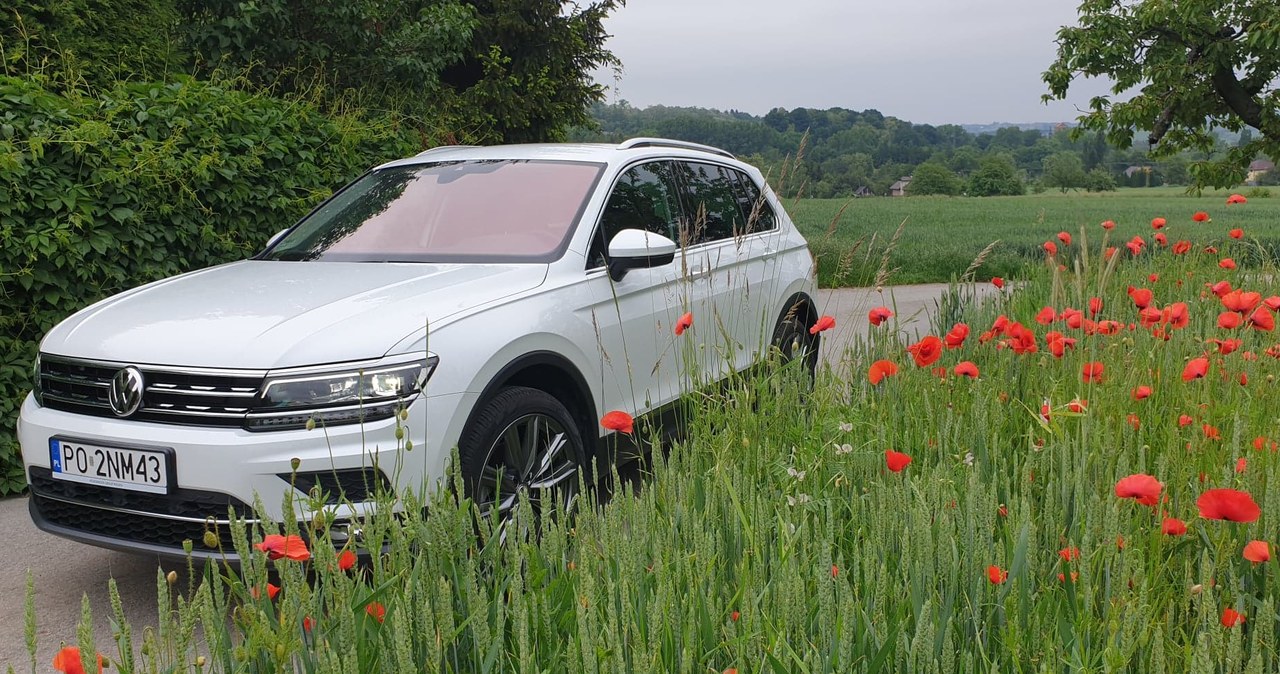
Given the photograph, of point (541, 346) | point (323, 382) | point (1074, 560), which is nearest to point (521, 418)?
point (541, 346)

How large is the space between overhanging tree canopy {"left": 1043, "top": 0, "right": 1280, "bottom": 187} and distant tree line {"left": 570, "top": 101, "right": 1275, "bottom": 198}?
1835 centimetres

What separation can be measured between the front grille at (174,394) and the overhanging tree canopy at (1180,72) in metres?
15.2

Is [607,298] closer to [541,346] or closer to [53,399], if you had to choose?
[541,346]

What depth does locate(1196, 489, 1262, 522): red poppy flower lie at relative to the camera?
170 centimetres

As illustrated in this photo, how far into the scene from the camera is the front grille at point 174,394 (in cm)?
326

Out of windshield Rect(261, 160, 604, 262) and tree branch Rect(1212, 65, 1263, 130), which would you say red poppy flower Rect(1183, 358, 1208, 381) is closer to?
windshield Rect(261, 160, 604, 262)

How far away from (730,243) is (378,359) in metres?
2.90

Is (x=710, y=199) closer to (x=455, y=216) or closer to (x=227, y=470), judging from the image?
(x=455, y=216)

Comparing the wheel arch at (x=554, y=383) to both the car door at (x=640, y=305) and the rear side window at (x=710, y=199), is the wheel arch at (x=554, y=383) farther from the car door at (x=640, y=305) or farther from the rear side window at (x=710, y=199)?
the rear side window at (x=710, y=199)

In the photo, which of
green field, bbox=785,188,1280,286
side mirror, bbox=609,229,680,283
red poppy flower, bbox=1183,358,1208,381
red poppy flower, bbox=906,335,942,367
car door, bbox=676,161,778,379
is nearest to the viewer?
red poppy flower, bbox=1183,358,1208,381

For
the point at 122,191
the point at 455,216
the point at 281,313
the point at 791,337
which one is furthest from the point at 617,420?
the point at 122,191

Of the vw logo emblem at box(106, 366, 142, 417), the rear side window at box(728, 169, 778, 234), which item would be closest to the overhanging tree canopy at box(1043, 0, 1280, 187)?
the rear side window at box(728, 169, 778, 234)

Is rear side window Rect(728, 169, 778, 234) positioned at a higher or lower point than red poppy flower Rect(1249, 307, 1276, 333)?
higher

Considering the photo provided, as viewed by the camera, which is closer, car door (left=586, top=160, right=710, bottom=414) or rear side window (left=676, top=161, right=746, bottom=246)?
car door (left=586, top=160, right=710, bottom=414)
